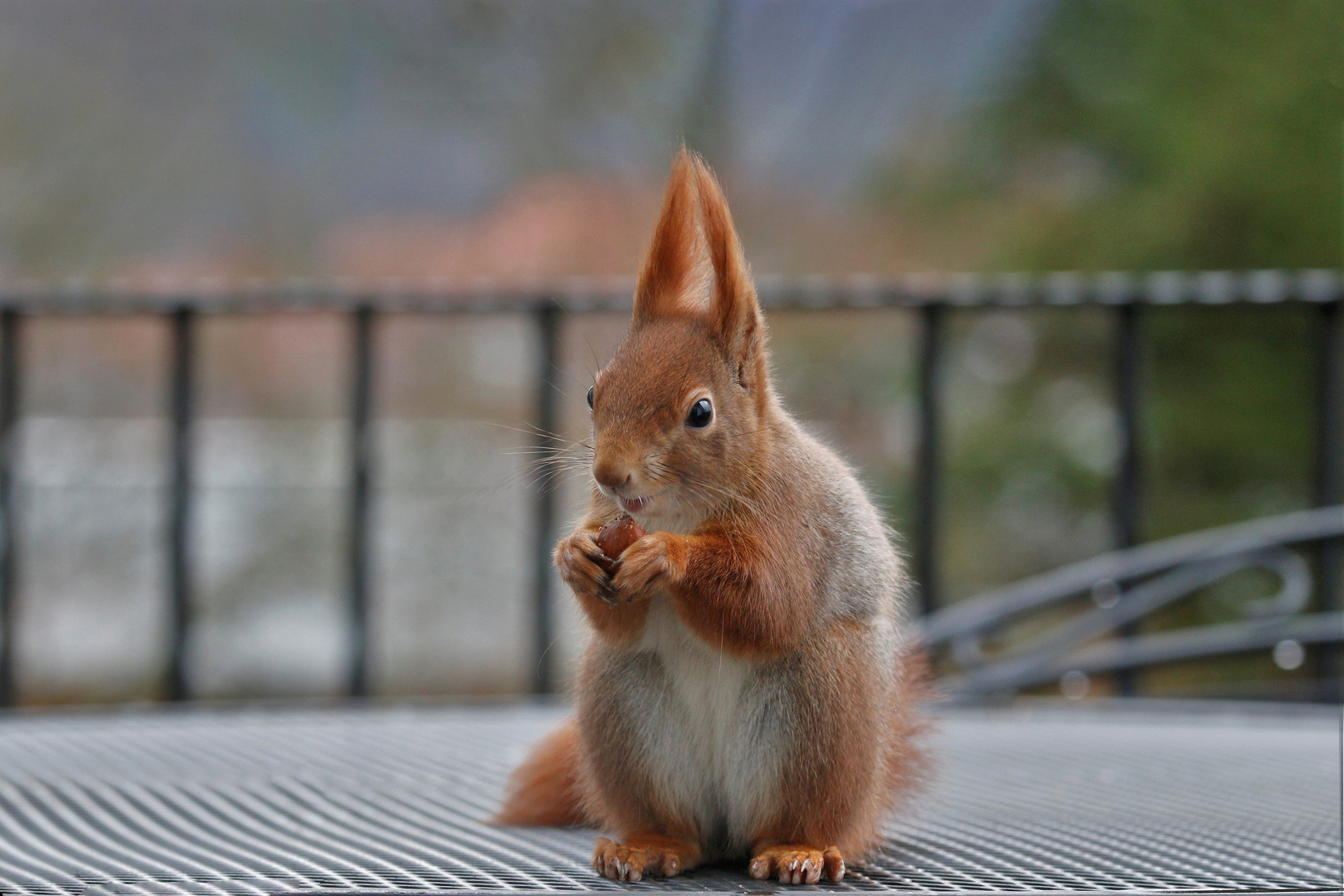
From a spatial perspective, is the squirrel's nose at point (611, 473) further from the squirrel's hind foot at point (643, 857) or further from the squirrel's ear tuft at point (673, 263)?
the squirrel's hind foot at point (643, 857)

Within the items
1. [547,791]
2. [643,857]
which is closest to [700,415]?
[643,857]

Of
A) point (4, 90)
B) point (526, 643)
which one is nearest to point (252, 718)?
point (526, 643)

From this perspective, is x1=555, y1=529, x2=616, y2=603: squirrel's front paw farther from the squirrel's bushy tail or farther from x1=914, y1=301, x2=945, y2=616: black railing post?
x1=914, y1=301, x2=945, y2=616: black railing post

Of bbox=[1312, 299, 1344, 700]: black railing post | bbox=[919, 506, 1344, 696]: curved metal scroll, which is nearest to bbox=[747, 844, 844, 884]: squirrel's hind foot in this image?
bbox=[919, 506, 1344, 696]: curved metal scroll

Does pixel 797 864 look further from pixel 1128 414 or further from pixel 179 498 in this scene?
pixel 179 498

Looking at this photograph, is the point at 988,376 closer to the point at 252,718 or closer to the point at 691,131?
the point at 691,131

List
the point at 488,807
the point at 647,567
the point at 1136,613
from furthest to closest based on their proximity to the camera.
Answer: the point at 1136,613 < the point at 488,807 < the point at 647,567

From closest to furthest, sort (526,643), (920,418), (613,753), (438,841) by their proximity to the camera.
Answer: (613,753) < (438,841) < (920,418) < (526,643)
